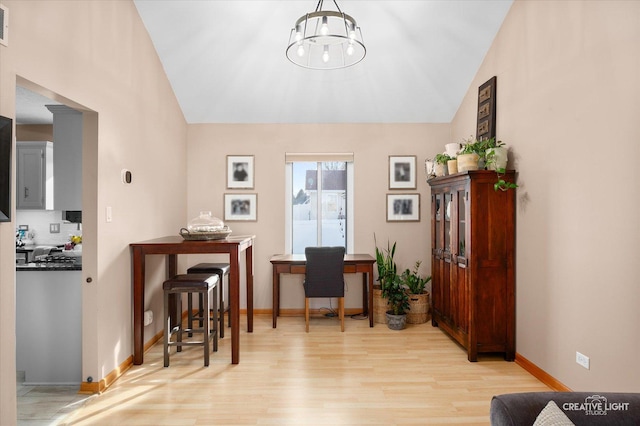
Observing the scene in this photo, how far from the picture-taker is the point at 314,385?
2.85 m

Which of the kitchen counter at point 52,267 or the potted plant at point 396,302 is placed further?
the potted plant at point 396,302

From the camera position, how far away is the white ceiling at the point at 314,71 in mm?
3455

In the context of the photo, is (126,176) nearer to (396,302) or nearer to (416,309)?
(396,302)

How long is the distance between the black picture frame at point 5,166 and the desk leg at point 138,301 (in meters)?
1.34

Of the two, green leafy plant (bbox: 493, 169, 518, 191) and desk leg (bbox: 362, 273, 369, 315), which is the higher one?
green leafy plant (bbox: 493, 169, 518, 191)

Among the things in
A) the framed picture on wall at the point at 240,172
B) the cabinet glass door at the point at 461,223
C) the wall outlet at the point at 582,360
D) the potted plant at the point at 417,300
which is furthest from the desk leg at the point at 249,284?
the wall outlet at the point at 582,360

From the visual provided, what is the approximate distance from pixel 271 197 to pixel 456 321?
8.45ft

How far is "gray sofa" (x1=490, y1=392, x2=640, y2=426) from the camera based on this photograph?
48.0 inches

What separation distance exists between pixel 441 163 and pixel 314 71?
1716 mm

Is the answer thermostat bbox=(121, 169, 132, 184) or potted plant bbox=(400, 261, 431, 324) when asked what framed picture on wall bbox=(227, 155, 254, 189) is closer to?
thermostat bbox=(121, 169, 132, 184)

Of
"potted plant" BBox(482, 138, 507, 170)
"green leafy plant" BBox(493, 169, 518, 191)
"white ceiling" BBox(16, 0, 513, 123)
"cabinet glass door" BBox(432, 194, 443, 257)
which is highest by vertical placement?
"white ceiling" BBox(16, 0, 513, 123)

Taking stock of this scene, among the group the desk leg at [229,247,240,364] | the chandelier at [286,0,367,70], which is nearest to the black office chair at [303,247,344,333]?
the desk leg at [229,247,240,364]

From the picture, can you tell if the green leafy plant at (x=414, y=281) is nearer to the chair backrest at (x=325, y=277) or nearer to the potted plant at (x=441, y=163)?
the chair backrest at (x=325, y=277)

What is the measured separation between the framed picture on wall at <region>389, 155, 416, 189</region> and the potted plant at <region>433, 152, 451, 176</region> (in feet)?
2.31
